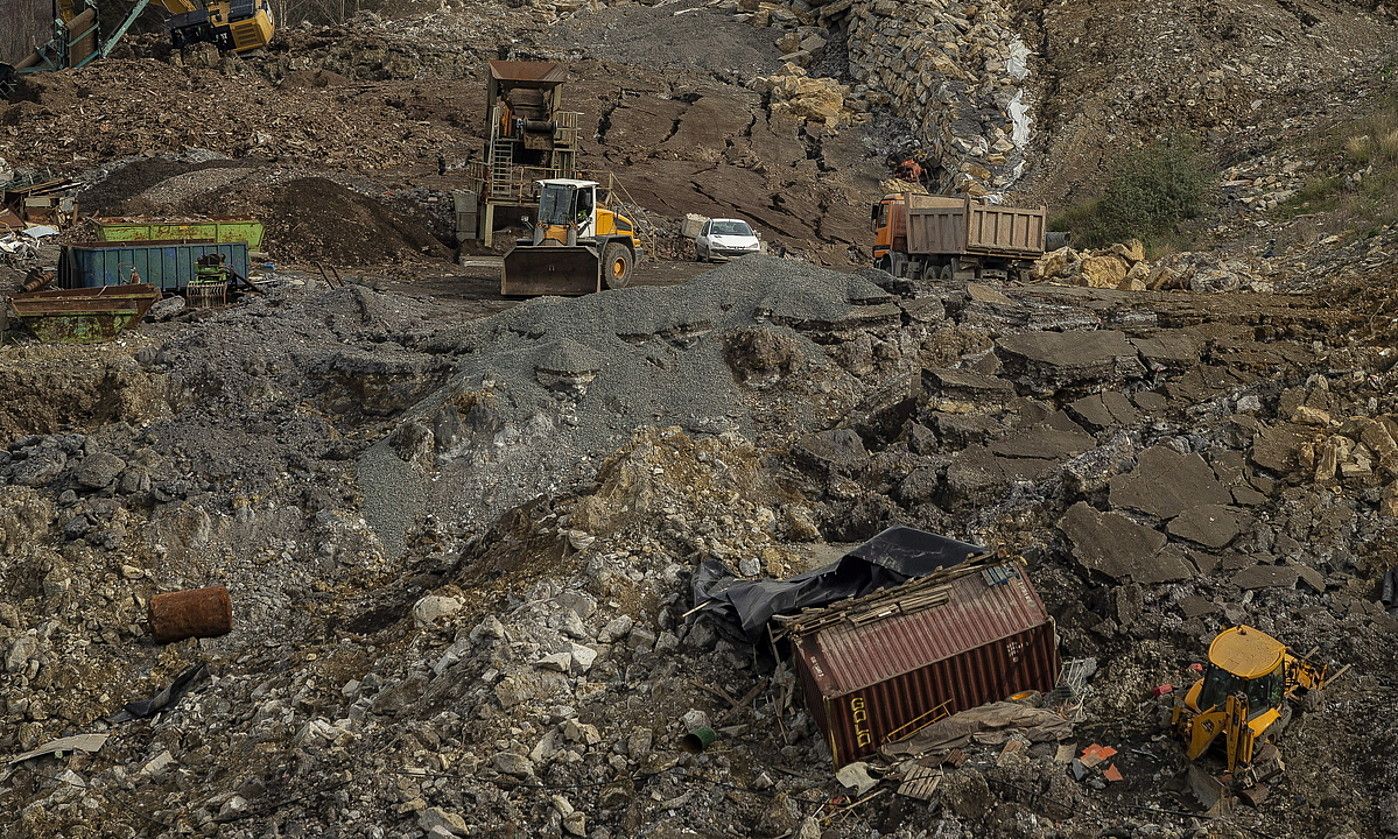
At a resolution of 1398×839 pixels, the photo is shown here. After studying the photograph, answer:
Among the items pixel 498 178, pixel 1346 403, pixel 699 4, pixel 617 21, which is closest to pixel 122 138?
pixel 498 178

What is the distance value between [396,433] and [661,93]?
25348 mm

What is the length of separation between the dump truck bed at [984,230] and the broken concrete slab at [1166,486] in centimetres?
839

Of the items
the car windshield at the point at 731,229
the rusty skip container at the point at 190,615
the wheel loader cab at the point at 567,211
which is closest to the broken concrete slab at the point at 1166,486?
the rusty skip container at the point at 190,615

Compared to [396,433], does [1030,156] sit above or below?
above

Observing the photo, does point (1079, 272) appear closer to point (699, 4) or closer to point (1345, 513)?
point (1345, 513)

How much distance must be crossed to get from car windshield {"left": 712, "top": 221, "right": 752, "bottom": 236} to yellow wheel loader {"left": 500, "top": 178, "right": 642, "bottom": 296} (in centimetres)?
565

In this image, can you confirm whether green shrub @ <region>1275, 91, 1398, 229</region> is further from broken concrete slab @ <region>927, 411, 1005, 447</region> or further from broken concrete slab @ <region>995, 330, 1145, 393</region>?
broken concrete slab @ <region>927, 411, 1005, 447</region>

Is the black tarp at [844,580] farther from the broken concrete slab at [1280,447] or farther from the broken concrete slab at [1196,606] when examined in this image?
the broken concrete slab at [1280,447]

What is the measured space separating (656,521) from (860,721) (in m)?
3.61

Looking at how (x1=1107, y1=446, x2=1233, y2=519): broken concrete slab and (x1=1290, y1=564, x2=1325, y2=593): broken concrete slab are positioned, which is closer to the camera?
→ (x1=1290, y1=564, x2=1325, y2=593): broken concrete slab

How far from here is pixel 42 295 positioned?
17.4 meters

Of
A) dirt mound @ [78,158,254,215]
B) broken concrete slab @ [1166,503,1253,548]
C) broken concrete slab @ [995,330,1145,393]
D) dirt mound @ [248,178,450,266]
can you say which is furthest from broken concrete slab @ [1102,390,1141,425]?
dirt mound @ [78,158,254,215]

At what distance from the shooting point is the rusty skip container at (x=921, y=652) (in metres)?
9.12

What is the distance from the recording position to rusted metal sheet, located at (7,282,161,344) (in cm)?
1728
